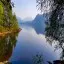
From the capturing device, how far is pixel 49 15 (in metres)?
12.1

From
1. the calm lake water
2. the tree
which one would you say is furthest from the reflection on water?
the tree

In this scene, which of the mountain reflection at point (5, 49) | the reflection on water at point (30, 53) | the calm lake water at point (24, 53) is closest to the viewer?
the mountain reflection at point (5, 49)

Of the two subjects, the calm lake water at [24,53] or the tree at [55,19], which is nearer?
the tree at [55,19]

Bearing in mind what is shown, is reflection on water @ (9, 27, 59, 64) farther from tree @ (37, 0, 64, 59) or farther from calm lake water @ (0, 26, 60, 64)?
tree @ (37, 0, 64, 59)

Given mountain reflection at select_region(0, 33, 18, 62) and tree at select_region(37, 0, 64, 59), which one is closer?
tree at select_region(37, 0, 64, 59)

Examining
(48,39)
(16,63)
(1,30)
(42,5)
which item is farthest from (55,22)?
(1,30)

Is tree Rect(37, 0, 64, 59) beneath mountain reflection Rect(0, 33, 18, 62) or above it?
above

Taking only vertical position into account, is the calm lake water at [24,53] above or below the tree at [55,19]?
below

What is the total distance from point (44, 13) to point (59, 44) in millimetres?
2389

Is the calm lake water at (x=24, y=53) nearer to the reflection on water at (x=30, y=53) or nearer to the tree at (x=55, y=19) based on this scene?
the reflection on water at (x=30, y=53)

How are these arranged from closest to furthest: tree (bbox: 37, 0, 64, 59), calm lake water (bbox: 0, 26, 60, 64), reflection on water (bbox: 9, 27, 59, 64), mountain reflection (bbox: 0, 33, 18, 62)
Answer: tree (bbox: 37, 0, 64, 59)
mountain reflection (bbox: 0, 33, 18, 62)
calm lake water (bbox: 0, 26, 60, 64)
reflection on water (bbox: 9, 27, 59, 64)

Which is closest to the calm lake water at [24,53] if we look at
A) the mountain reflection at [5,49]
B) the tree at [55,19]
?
the mountain reflection at [5,49]

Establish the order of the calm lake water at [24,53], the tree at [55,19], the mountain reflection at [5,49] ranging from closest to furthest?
the tree at [55,19], the mountain reflection at [5,49], the calm lake water at [24,53]

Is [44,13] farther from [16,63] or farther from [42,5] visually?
[16,63]
